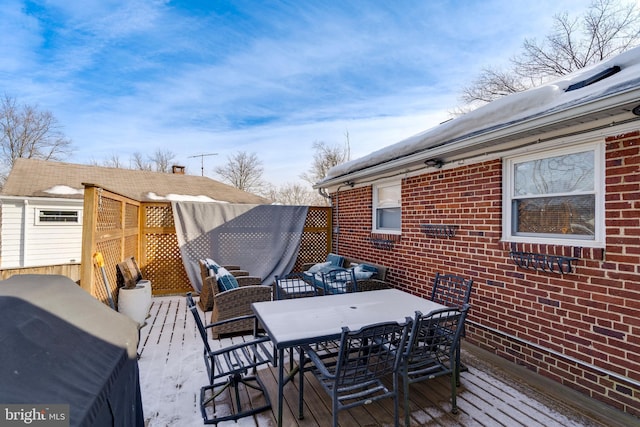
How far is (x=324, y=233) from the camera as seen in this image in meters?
7.75

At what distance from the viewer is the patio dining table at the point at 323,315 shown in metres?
2.29

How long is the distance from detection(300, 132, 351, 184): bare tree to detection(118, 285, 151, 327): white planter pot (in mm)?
13566

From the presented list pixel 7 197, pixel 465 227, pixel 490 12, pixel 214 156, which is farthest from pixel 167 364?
pixel 214 156

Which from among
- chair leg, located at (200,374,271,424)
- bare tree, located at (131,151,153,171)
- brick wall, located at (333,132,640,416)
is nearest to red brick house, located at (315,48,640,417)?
brick wall, located at (333,132,640,416)

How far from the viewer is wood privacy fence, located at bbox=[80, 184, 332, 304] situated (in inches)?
135

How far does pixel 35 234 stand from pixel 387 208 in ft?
32.2

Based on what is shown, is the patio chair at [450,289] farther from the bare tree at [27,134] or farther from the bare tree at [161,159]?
the bare tree at [161,159]

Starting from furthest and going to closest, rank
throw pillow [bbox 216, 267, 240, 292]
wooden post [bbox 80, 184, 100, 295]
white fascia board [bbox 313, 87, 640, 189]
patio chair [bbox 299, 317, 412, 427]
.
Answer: throw pillow [bbox 216, 267, 240, 292] < wooden post [bbox 80, 184, 100, 295] < white fascia board [bbox 313, 87, 640, 189] < patio chair [bbox 299, 317, 412, 427]

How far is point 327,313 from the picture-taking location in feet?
9.43

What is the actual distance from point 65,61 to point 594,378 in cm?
Answer: 1124

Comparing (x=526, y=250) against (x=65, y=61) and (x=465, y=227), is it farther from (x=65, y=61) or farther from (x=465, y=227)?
(x=65, y=61)

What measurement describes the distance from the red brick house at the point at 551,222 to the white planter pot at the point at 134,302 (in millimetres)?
4169

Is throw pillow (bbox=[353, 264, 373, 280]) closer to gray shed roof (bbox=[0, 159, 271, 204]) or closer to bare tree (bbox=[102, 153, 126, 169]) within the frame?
gray shed roof (bbox=[0, 159, 271, 204])

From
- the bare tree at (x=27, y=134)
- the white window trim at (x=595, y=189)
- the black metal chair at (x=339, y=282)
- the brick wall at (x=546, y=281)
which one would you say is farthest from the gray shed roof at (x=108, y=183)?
the white window trim at (x=595, y=189)
